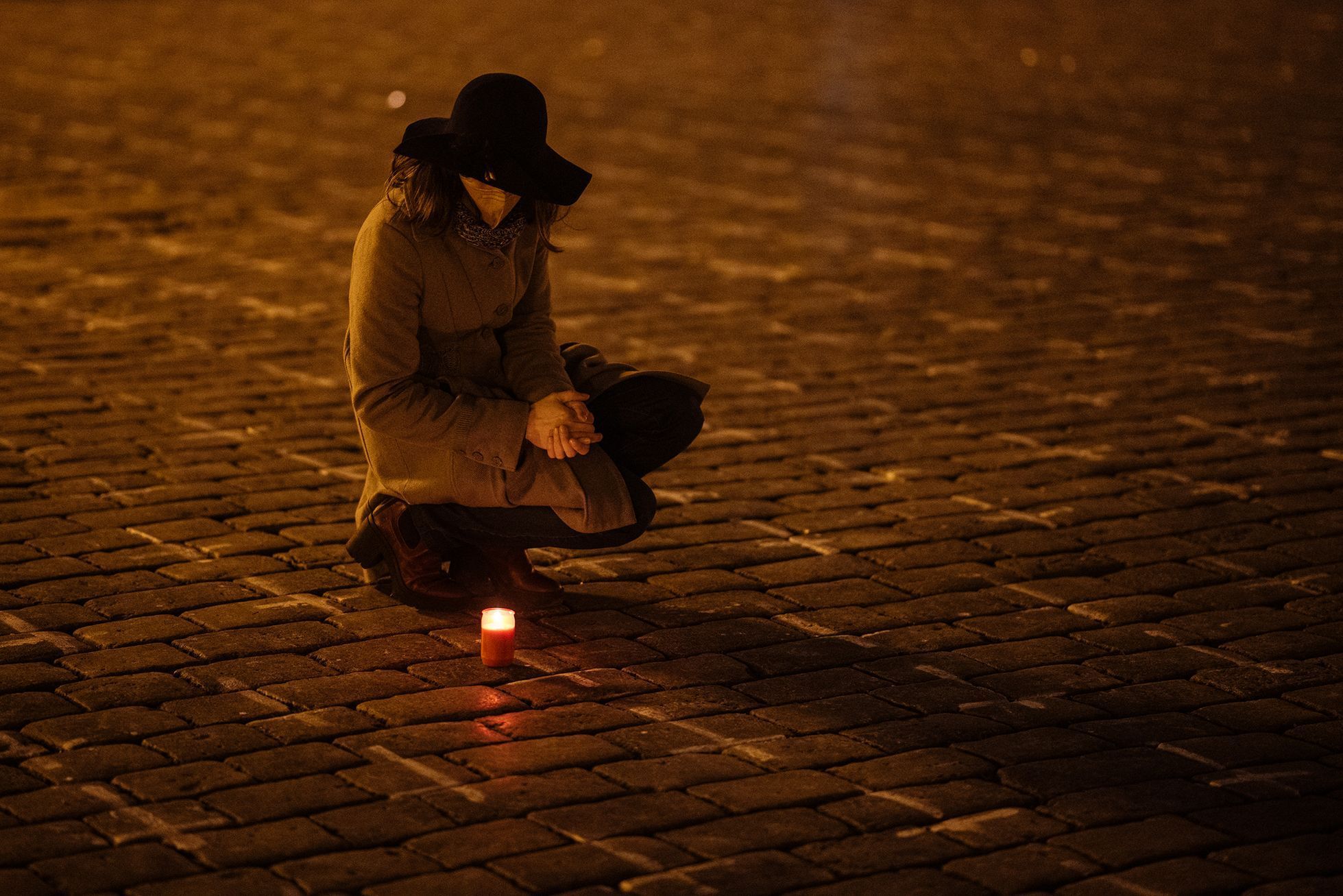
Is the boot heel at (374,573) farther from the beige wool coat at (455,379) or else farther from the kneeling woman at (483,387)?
the beige wool coat at (455,379)

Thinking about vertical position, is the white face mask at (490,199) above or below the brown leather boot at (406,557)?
above

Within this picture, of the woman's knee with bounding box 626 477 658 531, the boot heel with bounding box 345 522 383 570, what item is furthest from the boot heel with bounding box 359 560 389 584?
the woman's knee with bounding box 626 477 658 531

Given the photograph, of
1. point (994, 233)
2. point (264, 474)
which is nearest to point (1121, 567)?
point (264, 474)

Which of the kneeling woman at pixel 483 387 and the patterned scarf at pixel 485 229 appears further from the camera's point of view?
the patterned scarf at pixel 485 229

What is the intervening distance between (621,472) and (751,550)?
0.85 meters

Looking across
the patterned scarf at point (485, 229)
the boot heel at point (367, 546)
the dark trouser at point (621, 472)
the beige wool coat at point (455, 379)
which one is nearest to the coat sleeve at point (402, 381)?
the beige wool coat at point (455, 379)

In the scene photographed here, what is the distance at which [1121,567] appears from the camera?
620 cm

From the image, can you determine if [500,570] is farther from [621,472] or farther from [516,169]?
[516,169]

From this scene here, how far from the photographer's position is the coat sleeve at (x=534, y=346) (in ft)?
18.6

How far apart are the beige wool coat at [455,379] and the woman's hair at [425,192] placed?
40 millimetres

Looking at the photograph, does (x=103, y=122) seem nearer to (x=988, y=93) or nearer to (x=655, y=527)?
(x=988, y=93)

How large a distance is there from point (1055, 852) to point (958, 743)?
2.14 feet

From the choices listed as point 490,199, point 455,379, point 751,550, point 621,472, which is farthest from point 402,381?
point 751,550

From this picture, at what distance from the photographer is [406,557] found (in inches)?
224
